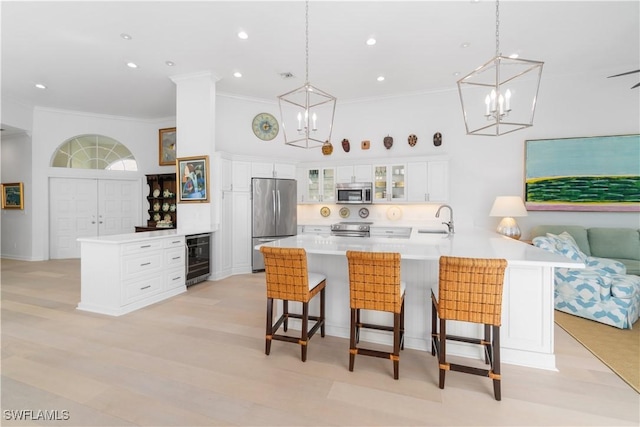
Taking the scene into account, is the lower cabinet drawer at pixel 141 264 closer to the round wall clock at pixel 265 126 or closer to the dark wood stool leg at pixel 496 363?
the round wall clock at pixel 265 126

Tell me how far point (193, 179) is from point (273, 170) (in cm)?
149

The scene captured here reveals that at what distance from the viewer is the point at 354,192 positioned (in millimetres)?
5621

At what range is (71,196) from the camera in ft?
22.8

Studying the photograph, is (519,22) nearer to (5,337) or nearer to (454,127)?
(454,127)

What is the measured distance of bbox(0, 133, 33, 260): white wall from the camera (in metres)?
6.60

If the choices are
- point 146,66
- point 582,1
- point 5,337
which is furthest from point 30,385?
point 582,1

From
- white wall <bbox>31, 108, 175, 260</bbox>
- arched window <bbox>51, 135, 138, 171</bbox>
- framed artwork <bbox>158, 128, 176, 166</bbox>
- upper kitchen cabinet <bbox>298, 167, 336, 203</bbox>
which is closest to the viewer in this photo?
upper kitchen cabinet <bbox>298, 167, 336, 203</bbox>

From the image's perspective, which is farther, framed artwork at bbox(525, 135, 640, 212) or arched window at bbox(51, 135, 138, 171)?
arched window at bbox(51, 135, 138, 171)

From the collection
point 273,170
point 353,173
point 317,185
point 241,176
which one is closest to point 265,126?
point 273,170

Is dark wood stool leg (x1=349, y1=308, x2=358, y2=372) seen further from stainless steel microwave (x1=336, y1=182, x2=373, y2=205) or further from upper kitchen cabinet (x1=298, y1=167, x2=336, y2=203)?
upper kitchen cabinet (x1=298, y1=167, x2=336, y2=203)

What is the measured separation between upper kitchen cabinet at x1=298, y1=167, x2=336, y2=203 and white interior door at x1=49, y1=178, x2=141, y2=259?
4819 millimetres

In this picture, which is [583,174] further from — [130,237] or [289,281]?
[130,237]

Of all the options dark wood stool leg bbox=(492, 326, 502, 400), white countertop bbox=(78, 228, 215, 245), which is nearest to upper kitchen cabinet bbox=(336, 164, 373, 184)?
white countertop bbox=(78, 228, 215, 245)

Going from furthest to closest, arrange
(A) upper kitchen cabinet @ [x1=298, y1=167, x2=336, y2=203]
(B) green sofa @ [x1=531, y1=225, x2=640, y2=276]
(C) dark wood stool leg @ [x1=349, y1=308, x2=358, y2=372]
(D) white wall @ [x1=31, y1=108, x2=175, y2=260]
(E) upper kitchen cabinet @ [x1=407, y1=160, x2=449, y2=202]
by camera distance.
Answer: (D) white wall @ [x1=31, y1=108, x2=175, y2=260] → (A) upper kitchen cabinet @ [x1=298, y1=167, x2=336, y2=203] → (E) upper kitchen cabinet @ [x1=407, y1=160, x2=449, y2=202] → (B) green sofa @ [x1=531, y1=225, x2=640, y2=276] → (C) dark wood stool leg @ [x1=349, y1=308, x2=358, y2=372]
